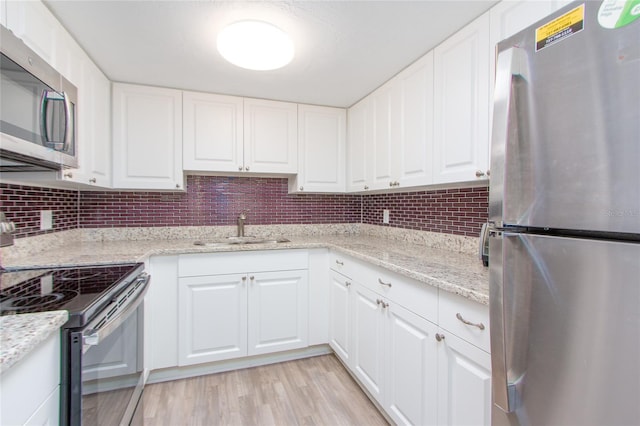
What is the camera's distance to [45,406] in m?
0.77

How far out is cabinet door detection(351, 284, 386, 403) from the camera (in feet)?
5.42

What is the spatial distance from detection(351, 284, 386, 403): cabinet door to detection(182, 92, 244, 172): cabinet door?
1461 millimetres

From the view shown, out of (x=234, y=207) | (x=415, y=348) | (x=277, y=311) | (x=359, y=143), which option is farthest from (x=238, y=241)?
(x=415, y=348)

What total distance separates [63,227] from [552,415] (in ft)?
8.98

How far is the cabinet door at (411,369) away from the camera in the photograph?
4.16 ft

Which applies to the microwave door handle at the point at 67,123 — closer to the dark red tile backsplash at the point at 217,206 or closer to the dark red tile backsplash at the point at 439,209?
the dark red tile backsplash at the point at 217,206

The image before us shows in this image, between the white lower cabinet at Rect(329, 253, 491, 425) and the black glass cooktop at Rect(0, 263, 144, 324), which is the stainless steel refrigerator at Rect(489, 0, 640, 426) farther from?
the black glass cooktop at Rect(0, 263, 144, 324)

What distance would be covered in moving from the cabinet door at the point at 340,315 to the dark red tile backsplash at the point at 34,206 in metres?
1.91

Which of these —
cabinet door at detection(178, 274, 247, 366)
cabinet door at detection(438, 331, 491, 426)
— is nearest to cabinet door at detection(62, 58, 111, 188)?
cabinet door at detection(178, 274, 247, 366)

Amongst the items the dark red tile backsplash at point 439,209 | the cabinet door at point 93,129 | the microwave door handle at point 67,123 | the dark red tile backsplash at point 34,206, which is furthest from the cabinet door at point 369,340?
the dark red tile backsplash at point 34,206

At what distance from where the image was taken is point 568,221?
0.64 m

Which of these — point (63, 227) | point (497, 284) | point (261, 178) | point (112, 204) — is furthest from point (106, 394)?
point (261, 178)

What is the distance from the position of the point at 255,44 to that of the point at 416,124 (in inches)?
40.5

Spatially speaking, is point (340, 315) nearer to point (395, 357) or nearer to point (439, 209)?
point (395, 357)
